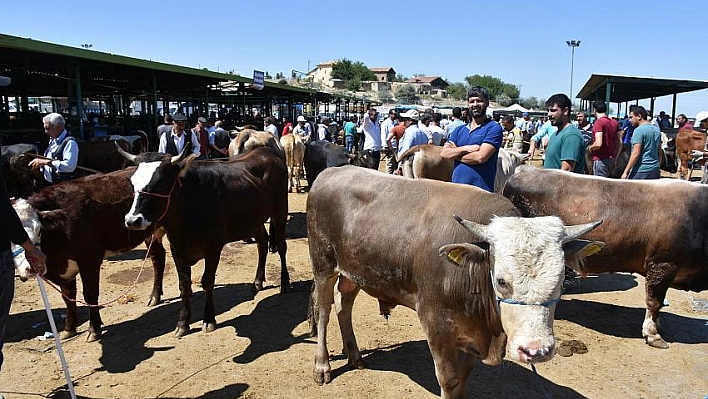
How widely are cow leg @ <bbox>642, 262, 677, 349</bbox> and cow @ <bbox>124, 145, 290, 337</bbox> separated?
12.8ft

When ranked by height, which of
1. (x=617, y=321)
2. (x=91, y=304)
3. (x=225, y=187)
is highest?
(x=225, y=187)

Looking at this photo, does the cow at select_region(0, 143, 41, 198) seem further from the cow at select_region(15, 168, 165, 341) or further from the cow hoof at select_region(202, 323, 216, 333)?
the cow hoof at select_region(202, 323, 216, 333)

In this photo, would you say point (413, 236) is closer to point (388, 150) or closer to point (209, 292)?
point (209, 292)

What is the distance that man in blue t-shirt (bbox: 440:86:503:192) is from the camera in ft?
13.4

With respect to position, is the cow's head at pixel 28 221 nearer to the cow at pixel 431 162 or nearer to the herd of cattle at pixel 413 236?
the herd of cattle at pixel 413 236

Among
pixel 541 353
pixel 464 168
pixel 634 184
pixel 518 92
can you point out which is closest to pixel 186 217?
pixel 464 168

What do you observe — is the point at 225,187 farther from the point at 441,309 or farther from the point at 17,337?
the point at 441,309

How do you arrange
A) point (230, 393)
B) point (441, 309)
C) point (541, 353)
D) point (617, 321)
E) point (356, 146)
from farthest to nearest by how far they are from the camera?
point (356, 146)
point (617, 321)
point (230, 393)
point (441, 309)
point (541, 353)

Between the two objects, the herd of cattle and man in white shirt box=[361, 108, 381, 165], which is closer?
the herd of cattle

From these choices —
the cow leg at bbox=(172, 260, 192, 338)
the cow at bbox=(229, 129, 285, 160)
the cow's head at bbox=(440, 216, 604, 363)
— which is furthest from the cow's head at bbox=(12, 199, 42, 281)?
the cow at bbox=(229, 129, 285, 160)

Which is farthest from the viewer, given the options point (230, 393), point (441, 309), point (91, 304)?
point (91, 304)

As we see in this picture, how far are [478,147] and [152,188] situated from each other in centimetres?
290

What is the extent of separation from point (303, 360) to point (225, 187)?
7.08 ft

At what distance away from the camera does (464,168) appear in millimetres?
4266
